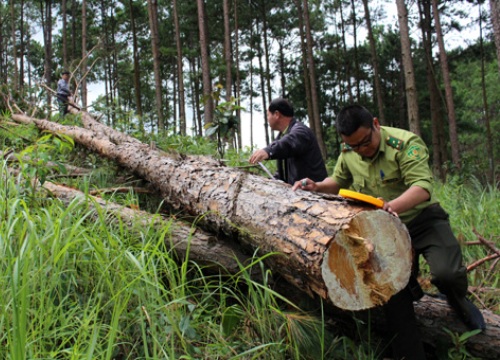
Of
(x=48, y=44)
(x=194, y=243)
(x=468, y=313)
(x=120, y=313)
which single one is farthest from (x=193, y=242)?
(x=48, y=44)

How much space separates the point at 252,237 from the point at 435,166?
11018 millimetres

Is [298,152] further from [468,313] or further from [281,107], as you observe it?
[468,313]

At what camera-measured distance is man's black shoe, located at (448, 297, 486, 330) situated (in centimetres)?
228

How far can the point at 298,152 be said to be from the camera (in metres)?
3.69

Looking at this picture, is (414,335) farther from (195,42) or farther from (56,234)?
(195,42)

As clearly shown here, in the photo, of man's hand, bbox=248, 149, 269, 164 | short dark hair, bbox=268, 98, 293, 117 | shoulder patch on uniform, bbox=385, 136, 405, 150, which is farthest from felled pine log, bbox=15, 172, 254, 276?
short dark hair, bbox=268, 98, 293, 117

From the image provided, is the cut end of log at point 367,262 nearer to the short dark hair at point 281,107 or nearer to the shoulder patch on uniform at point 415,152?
the shoulder patch on uniform at point 415,152

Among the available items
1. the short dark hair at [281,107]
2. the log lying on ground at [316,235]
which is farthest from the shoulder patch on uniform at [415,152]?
the short dark hair at [281,107]

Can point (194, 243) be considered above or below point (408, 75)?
below

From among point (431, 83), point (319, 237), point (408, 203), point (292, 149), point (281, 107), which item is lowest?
point (319, 237)

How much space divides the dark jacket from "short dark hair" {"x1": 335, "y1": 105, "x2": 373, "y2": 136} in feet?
3.91

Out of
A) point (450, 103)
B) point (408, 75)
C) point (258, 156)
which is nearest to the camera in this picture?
point (258, 156)

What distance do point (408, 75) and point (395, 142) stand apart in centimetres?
550

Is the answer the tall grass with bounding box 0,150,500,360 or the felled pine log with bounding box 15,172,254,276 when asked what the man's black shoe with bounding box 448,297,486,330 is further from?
the felled pine log with bounding box 15,172,254,276
